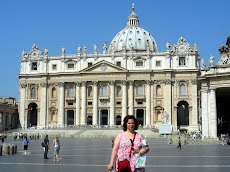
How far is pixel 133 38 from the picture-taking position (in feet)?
329

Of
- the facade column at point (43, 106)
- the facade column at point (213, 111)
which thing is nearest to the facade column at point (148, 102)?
the facade column at point (43, 106)

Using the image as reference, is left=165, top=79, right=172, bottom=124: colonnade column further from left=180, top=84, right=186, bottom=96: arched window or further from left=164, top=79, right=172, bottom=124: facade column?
left=180, top=84, right=186, bottom=96: arched window

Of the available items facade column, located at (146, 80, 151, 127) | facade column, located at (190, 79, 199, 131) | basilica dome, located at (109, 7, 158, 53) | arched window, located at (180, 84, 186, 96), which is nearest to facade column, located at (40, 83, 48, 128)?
facade column, located at (146, 80, 151, 127)

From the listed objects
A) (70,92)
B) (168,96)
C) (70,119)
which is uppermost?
(70,92)

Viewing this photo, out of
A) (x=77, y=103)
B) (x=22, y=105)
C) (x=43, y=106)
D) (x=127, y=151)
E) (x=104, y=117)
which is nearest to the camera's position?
(x=127, y=151)

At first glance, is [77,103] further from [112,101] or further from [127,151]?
[127,151]

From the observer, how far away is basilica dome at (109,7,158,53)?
98.5 metres

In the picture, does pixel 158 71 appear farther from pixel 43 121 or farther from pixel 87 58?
pixel 43 121

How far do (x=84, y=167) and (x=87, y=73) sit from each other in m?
57.7

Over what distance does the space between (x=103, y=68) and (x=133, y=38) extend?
1253 inches

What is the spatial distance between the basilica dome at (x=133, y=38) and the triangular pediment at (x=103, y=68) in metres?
25.4

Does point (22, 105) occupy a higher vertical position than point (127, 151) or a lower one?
higher

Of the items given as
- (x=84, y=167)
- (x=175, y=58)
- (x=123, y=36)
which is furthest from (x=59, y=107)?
(x=84, y=167)

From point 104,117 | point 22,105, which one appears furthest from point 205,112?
point 22,105
